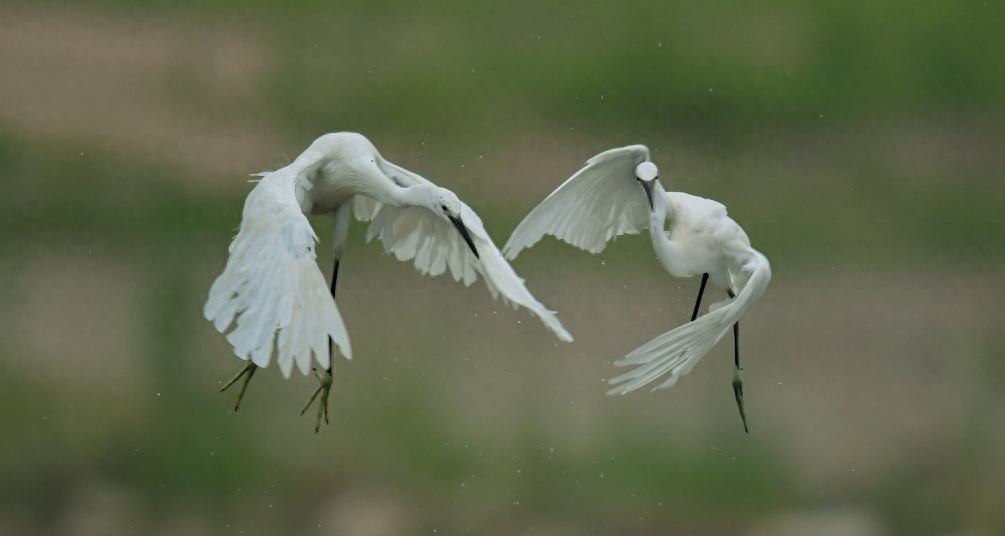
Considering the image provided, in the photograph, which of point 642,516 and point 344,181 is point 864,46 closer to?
point 642,516

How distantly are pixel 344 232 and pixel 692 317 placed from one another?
90 centimetres

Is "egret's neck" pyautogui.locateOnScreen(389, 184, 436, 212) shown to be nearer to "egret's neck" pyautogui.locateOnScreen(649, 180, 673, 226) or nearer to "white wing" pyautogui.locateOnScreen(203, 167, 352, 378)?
"white wing" pyautogui.locateOnScreen(203, 167, 352, 378)

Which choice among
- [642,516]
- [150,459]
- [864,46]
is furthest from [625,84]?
[150,459]

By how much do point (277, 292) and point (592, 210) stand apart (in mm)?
1018

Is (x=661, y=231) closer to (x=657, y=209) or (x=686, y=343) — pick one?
(x=657, y=209)

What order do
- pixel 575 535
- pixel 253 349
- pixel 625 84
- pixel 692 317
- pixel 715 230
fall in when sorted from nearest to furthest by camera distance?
pixel 253 349 < pixel 715 230 < pixel 692 317 < pixel 575 535 < pixel 625 84

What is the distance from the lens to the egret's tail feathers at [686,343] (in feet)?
8.26

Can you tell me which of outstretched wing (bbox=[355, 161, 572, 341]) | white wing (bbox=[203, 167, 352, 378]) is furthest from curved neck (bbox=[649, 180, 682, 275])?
white wing (bbox=[203, 167, 352, 378])

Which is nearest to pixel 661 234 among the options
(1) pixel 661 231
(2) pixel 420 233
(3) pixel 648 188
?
(1) pixel 661 231

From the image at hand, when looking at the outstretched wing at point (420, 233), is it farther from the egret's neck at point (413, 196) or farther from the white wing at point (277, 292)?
the white wing at point (277, 292)

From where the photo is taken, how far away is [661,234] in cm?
272

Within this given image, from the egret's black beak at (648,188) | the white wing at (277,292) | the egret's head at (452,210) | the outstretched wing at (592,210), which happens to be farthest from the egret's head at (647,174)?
the white wing at (277,292)

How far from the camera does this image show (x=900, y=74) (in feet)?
16.6

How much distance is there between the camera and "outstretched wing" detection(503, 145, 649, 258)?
2861mm
